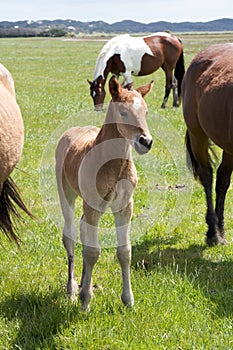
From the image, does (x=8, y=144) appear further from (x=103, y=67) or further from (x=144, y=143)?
(x=103, y=67)

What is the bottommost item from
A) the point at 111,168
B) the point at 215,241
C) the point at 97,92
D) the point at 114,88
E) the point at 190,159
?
the point at 215,241

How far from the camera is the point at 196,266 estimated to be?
13.1 feet

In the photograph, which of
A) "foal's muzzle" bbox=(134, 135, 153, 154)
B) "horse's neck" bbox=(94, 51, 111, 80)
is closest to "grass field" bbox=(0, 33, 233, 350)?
"foal's muzzle" bbox=(134, 135, 153, 154)

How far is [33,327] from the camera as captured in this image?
311 cm

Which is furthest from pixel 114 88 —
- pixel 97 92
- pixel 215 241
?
pixel 97 92

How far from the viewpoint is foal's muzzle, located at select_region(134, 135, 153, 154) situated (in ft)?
8.86

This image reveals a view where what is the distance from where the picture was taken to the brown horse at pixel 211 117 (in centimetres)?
434

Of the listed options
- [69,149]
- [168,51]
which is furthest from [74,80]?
[69,149]

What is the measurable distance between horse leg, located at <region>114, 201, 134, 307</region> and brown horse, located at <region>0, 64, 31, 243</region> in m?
0.93

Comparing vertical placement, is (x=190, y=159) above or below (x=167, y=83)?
above

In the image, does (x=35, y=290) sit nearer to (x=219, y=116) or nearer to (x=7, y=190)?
(x=7, y=190)

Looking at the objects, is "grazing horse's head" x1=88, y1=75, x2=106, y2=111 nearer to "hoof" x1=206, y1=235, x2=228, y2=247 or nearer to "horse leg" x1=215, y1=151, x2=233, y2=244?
"horse leg" x1=215, y1=151, x2=233, y2=244

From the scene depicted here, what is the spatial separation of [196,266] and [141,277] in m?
0.52

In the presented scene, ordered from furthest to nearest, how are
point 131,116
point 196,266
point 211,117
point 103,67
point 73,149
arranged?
1. point 103,67
2. point 211,117
3. point 196,266
4. point 73,149
5. point 131,116
